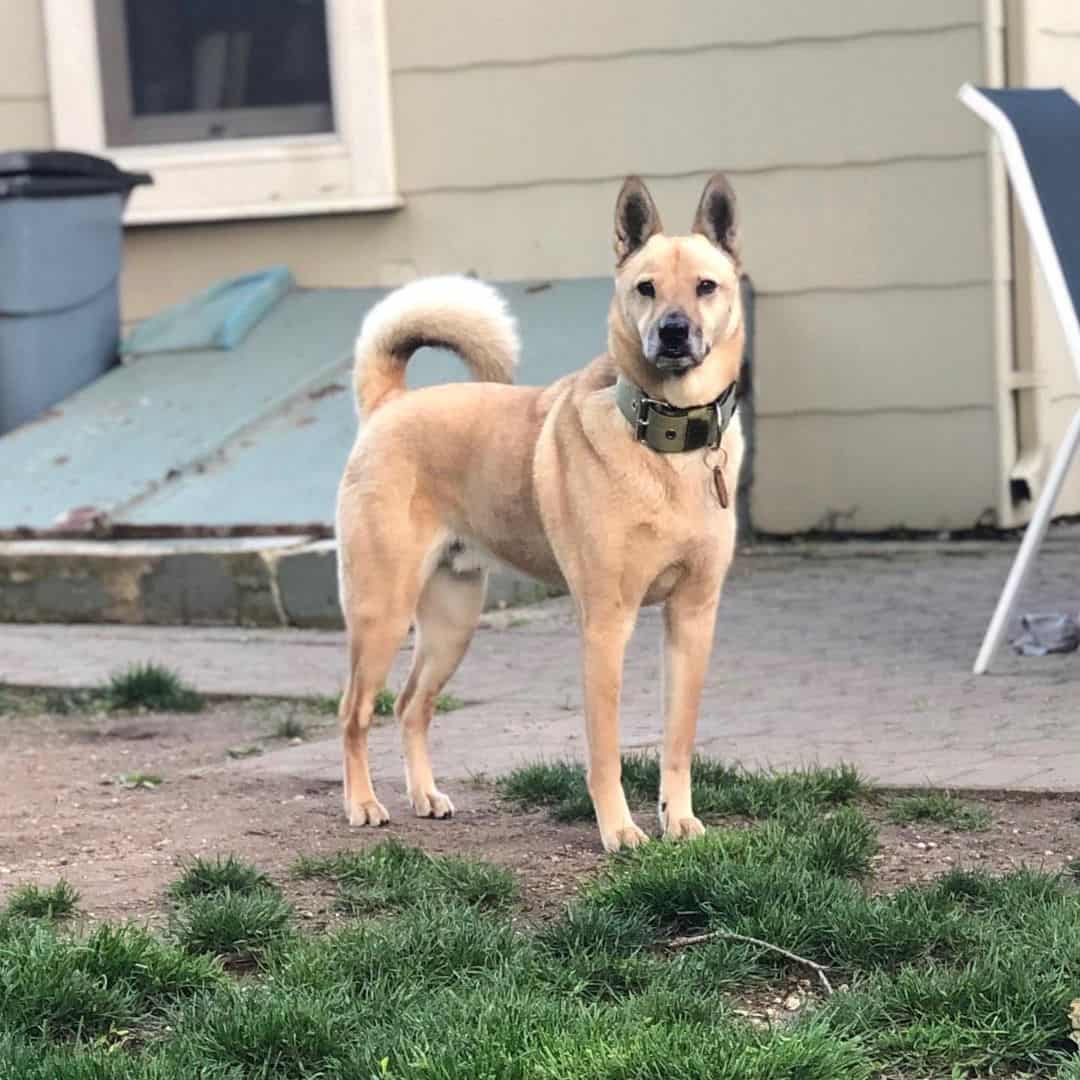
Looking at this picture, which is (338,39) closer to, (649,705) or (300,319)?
(300,319)

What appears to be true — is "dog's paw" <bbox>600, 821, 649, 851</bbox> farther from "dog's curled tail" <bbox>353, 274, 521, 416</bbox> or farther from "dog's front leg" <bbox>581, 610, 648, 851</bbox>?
"dog's curled tail" <bbox>353, 274, 521, 416</bbox>

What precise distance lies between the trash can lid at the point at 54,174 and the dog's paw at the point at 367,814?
4435 millimetres

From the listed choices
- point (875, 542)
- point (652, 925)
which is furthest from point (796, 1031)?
point (875, 542)

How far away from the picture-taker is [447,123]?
28.1 feet

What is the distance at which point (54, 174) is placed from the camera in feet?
27.0

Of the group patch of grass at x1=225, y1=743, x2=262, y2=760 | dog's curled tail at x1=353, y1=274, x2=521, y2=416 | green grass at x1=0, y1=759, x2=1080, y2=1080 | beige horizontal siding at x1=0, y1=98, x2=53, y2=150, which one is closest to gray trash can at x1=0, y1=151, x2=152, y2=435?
beige horizontal siding at x1=0, y1=98, x2=53, y2=150

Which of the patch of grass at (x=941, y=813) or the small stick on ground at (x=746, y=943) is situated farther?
the patch of grass at (x=941, y=813)

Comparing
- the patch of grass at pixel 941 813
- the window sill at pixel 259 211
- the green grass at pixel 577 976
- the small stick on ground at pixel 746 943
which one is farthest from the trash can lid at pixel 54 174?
the small stick on ground at pixel 746 943

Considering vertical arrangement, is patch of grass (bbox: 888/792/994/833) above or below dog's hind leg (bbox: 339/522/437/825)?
below

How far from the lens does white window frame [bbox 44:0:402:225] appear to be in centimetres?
861

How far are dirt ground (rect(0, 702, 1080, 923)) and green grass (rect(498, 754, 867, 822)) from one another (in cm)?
7

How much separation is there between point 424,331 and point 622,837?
53.7 inches

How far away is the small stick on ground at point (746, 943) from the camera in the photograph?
10.7 feet

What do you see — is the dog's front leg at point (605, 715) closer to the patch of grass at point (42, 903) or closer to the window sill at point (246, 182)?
the patch of grass at point (42, 903)
